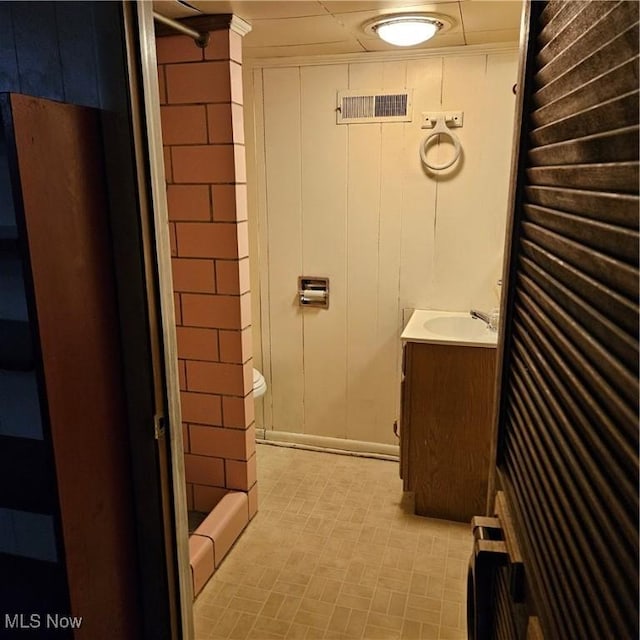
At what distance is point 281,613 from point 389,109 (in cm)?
229

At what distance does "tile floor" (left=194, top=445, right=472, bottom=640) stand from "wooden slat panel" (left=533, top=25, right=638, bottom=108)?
1775mm

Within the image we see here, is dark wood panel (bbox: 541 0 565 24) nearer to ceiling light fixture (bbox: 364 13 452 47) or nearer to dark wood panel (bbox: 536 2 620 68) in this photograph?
dark wood panel (bbox: 536 2 620 68)

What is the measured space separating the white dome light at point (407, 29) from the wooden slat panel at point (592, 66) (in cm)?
138

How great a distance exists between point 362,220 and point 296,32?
0.97 m

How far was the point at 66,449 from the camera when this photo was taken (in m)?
1.31

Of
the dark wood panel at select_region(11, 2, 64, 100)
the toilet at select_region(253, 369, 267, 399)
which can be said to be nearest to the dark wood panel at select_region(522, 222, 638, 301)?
the dark wood panel at select_region(11, 2, 64, 100)

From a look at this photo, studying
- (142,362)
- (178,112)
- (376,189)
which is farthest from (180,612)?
(376,189)

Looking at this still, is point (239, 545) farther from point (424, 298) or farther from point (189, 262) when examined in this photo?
point (424, 298)

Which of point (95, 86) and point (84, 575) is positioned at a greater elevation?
point (95, 86)

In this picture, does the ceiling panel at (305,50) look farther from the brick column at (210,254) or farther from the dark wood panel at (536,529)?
the dark wood panel at (536,529)

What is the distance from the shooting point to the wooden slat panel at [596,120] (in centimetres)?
62

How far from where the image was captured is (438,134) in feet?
9.25

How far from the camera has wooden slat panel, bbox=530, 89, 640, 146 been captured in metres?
0.62

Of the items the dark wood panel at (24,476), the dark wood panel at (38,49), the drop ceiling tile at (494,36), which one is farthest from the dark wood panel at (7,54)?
the drop ceiling tile at (494,36)
